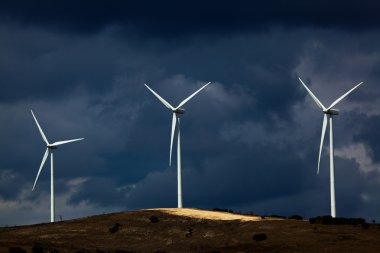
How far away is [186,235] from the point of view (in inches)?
5231

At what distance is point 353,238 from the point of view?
124 m

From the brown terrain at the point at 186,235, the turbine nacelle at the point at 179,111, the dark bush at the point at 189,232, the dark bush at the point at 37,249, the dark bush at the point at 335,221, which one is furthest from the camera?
the turbine nacelle at the point at 179,111

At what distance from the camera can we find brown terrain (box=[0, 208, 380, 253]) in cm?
12131

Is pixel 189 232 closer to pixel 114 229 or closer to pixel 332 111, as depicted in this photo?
pixel 114 229

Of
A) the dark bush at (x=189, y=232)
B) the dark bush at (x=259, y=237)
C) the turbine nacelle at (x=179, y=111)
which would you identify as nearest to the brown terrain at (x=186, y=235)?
the dark bush at (x=259, y=237)

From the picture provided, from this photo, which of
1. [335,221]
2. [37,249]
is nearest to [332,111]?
[335,221]

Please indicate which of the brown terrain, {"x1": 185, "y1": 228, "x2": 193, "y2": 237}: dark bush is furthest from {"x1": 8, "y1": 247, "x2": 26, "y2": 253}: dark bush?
{"x1": 185, "y1": 228, "x2": 193, "y2": 237}: dark bush

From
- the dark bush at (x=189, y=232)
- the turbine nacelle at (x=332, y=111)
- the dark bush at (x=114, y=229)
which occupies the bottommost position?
the dark bush at (x=189, y=232)

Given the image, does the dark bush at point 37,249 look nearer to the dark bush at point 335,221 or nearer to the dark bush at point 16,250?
the dark bush at point 16,250

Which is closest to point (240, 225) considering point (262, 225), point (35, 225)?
point (262, 225)

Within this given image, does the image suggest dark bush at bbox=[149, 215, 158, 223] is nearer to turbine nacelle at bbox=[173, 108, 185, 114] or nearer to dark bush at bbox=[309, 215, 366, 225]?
turbine nacelle at bbox=[173, 108, 185, 114]

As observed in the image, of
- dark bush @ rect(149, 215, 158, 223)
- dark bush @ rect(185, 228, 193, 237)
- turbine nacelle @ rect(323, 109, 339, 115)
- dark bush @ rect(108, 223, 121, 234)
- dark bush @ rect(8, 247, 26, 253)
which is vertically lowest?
dark bush @ rect(8, 247, 26, 253)

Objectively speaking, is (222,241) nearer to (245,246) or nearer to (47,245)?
(245,246)

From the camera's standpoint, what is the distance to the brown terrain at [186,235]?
121312 mm
